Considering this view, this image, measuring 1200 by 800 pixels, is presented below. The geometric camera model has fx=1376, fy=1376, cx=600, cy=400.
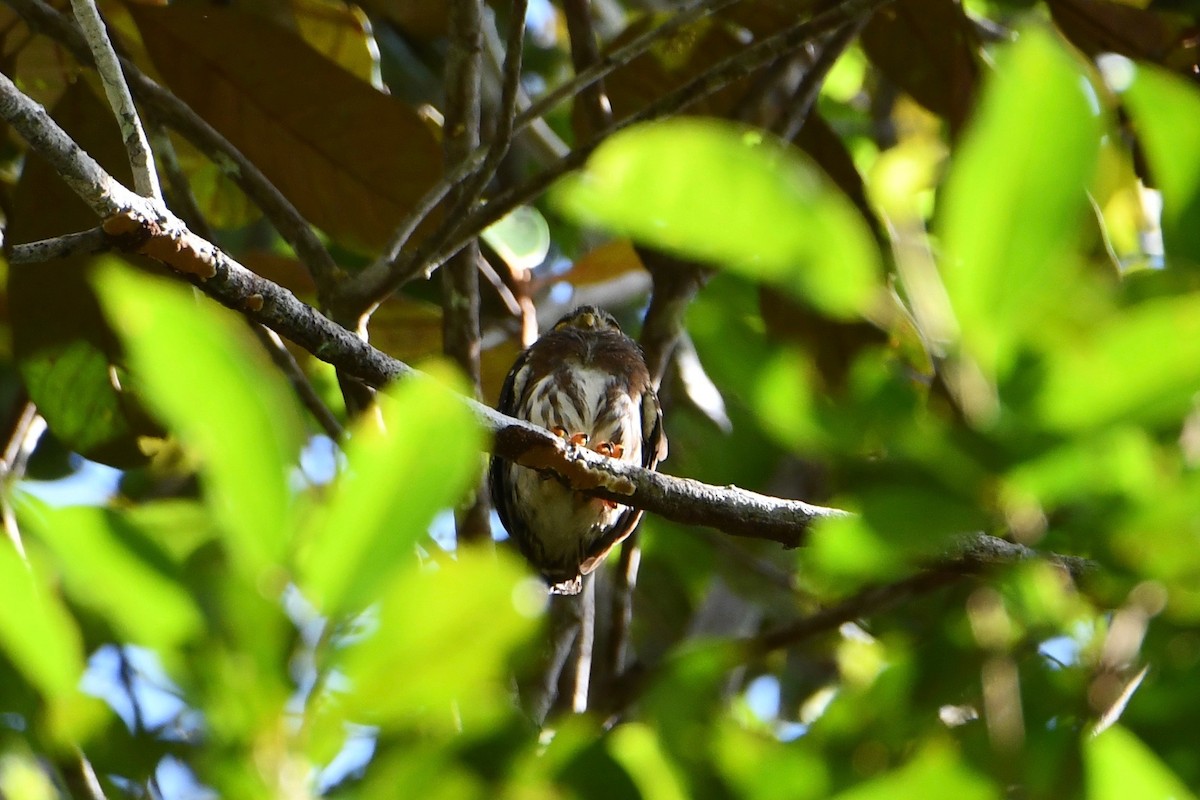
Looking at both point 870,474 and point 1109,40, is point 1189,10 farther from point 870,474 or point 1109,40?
point 870,474

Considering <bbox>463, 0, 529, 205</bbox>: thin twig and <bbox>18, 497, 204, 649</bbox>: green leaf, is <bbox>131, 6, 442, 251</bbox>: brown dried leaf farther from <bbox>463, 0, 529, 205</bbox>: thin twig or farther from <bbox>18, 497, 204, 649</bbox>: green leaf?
<bbox>18, 497, 204, 649</bbox>: green leaf

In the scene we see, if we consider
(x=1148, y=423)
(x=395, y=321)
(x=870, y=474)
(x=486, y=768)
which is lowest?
(x=395, y=321)

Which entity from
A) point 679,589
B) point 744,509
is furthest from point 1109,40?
point 679,589

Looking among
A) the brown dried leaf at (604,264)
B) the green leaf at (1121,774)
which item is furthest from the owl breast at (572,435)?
the green leaf at (1121,774)

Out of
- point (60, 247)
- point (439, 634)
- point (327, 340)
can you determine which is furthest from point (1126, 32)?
point (439, 634)

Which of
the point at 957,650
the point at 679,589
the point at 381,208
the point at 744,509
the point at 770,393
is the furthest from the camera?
the point at 679,589

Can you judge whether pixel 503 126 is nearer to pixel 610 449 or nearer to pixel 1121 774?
pixel 610 449
